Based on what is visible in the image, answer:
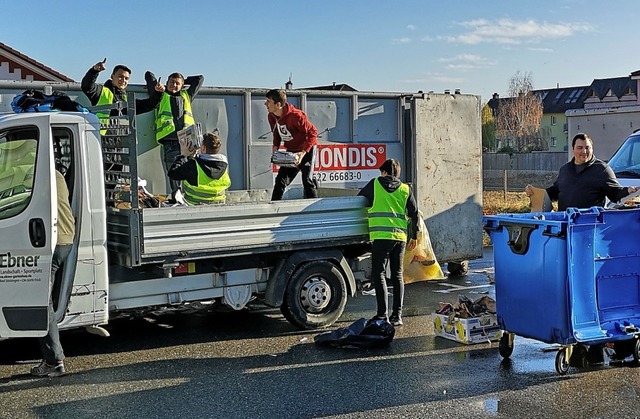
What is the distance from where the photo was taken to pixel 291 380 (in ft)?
21.8

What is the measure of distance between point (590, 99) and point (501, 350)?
8074 cm

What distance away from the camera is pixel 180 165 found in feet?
26.4

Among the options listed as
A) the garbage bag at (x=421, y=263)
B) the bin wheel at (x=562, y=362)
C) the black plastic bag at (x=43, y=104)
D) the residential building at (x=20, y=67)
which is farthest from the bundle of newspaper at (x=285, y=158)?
the residential building at (x=20, y=67)

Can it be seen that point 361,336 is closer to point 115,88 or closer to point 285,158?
point 285,158

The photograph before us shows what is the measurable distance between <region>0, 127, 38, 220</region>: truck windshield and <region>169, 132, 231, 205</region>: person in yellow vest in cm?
160

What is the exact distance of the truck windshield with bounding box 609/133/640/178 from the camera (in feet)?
38.4

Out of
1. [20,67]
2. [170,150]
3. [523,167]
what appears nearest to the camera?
[170,150]

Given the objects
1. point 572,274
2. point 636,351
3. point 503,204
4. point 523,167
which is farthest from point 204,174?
point 523,167

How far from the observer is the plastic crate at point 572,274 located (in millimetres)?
6574

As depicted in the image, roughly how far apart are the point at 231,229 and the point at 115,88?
101 inches

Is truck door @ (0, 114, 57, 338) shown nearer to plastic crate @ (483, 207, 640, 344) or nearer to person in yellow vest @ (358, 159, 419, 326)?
person in yellow vest @ (358, 159, 419, 326)

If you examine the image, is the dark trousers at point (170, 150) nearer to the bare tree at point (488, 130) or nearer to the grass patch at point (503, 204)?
the grass patch at point (503, 204)

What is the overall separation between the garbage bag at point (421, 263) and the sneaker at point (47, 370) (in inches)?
161

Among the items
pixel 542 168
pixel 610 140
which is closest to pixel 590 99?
pixel 542 168
